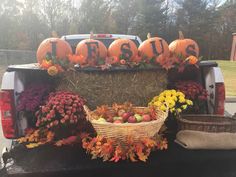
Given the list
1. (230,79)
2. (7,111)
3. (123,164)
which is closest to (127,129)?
(123,164)

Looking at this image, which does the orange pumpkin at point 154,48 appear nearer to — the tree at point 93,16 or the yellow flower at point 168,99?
the yellow flower at point 168,99

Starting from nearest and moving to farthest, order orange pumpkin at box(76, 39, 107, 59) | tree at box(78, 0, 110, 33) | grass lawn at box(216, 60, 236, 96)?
orange pumpkin at box(76, 39, 107, 59) → grass lawn at box(216, 60, 236, 96) → tree at box(78, 0, 110, 33)

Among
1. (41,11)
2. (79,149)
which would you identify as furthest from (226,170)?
(41,11)

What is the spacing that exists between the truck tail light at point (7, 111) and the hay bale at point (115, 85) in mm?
480

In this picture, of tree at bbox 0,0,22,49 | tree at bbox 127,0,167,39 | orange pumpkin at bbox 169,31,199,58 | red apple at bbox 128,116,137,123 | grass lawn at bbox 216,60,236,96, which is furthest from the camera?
tree at bbox 127,0,167,39

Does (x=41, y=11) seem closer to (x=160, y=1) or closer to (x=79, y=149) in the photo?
(x=160, y=1)

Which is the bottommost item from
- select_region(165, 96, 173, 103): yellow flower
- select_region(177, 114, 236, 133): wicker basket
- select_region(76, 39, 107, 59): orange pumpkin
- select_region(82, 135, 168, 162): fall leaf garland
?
select_region(82, 135, 168, 162): fall leaf garland

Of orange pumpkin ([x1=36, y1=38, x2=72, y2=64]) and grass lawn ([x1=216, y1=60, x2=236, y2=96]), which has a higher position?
orange pumpkin ([x1=36, y1=38, x2=72, y2=64])

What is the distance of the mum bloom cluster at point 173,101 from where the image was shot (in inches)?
114

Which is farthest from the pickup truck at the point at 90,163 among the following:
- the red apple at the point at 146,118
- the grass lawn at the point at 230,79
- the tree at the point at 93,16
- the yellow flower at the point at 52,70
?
the tree at the point at 93,16

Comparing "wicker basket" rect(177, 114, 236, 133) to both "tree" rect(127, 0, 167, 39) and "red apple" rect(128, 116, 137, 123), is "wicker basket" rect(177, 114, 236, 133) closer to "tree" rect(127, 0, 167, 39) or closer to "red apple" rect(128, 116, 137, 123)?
"red apple" rect(128, 116, 137, 123)

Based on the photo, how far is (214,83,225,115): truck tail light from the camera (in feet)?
10.5

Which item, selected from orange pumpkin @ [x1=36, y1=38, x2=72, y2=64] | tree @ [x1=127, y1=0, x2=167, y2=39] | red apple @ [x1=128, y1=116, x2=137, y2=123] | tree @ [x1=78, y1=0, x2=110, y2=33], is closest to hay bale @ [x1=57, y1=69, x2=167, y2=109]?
orange pumpkin @ [x1=36, y1=38, x2=72, y2=64]

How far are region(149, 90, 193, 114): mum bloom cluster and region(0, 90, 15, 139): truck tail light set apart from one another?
4.33 ft
